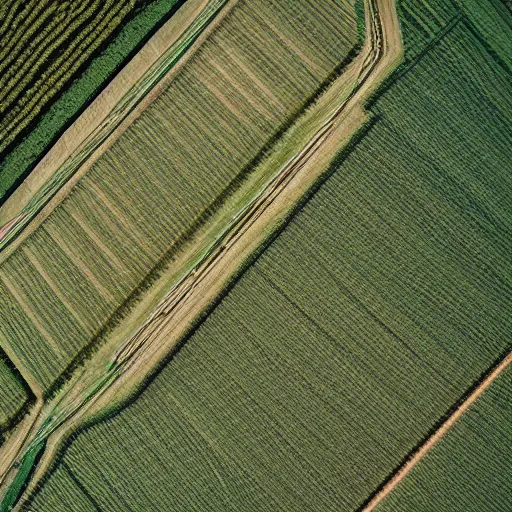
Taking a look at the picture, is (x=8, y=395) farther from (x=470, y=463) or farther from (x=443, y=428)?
(x=470, y=463)

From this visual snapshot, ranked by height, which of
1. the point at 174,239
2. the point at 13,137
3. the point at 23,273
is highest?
the point at 174,239

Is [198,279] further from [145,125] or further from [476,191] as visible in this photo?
[476,191]

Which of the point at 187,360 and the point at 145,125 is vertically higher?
the point at 145,125

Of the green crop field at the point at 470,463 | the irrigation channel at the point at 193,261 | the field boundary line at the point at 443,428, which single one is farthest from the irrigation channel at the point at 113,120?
the green crop field at the point at 470,463

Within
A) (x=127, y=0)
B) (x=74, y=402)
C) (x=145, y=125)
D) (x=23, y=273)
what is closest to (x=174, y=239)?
(x=145, y=125)

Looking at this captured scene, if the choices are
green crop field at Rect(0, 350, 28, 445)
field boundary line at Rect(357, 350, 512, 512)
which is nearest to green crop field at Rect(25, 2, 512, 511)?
field boundary line at Rect(357, 350, 512, 512)

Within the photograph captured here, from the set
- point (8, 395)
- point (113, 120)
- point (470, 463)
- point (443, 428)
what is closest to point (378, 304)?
A: point (443, 428)

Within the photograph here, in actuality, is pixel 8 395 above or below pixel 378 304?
below
